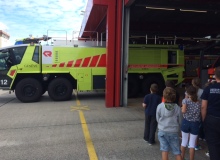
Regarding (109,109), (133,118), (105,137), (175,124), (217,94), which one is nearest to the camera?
(217,94)

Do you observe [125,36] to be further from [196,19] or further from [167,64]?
[196,19]

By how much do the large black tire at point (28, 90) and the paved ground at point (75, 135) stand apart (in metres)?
2.11

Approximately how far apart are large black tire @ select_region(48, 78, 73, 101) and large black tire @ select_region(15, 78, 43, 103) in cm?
52

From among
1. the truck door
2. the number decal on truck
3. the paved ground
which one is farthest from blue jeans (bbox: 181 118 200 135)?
the number decal on truck

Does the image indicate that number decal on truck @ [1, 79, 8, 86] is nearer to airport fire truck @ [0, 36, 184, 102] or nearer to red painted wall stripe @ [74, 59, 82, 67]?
airport fire truck @ [0, 36, 184, 102]

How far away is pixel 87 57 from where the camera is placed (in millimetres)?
11984

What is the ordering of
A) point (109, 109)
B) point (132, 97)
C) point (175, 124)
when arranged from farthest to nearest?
1. point (132, 97)
2. point (109, 109)
3. point (175, 124)

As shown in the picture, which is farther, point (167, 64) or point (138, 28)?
point (138, 28)

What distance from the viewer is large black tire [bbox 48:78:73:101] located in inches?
462

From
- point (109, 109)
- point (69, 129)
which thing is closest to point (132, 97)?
point (109, 109)

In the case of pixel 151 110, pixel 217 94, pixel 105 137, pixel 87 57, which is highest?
pixel 87 57

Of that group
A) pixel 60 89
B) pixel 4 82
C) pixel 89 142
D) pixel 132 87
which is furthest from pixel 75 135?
pixel 132 87

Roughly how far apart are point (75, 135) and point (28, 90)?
611 centimetres

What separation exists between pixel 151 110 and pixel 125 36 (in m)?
4.99
